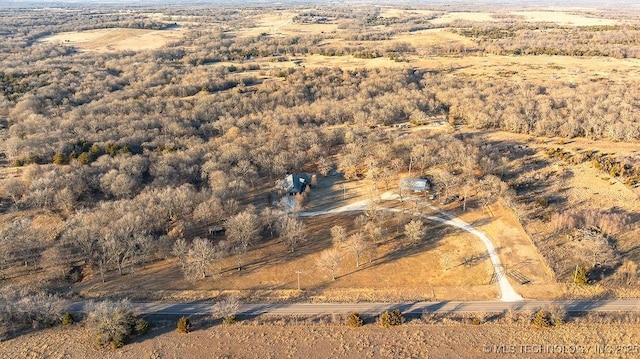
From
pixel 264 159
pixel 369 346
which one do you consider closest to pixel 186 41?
pixel 264 159

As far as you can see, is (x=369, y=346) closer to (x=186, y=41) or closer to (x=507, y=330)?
(x=507, y=330)

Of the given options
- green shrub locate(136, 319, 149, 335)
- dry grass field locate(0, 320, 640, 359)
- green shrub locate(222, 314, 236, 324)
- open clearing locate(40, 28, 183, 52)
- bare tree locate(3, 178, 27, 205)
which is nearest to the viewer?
dry grass field locate(0, 320, 640, 359)

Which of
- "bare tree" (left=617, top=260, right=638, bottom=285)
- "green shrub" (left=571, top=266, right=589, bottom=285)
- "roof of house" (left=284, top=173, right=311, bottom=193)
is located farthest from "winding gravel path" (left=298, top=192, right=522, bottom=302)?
"bare tree" (left=617, top=260, right=638, bottom=285)

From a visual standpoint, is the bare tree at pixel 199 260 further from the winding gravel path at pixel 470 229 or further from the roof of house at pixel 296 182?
the roof of house at pixel 296 182

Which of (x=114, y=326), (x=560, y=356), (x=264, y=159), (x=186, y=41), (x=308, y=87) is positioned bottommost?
(x=560, y=356)

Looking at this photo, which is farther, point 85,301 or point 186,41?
point 186,41

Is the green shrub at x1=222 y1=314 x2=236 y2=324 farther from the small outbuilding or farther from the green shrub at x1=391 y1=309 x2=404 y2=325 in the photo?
the small outbuilding
